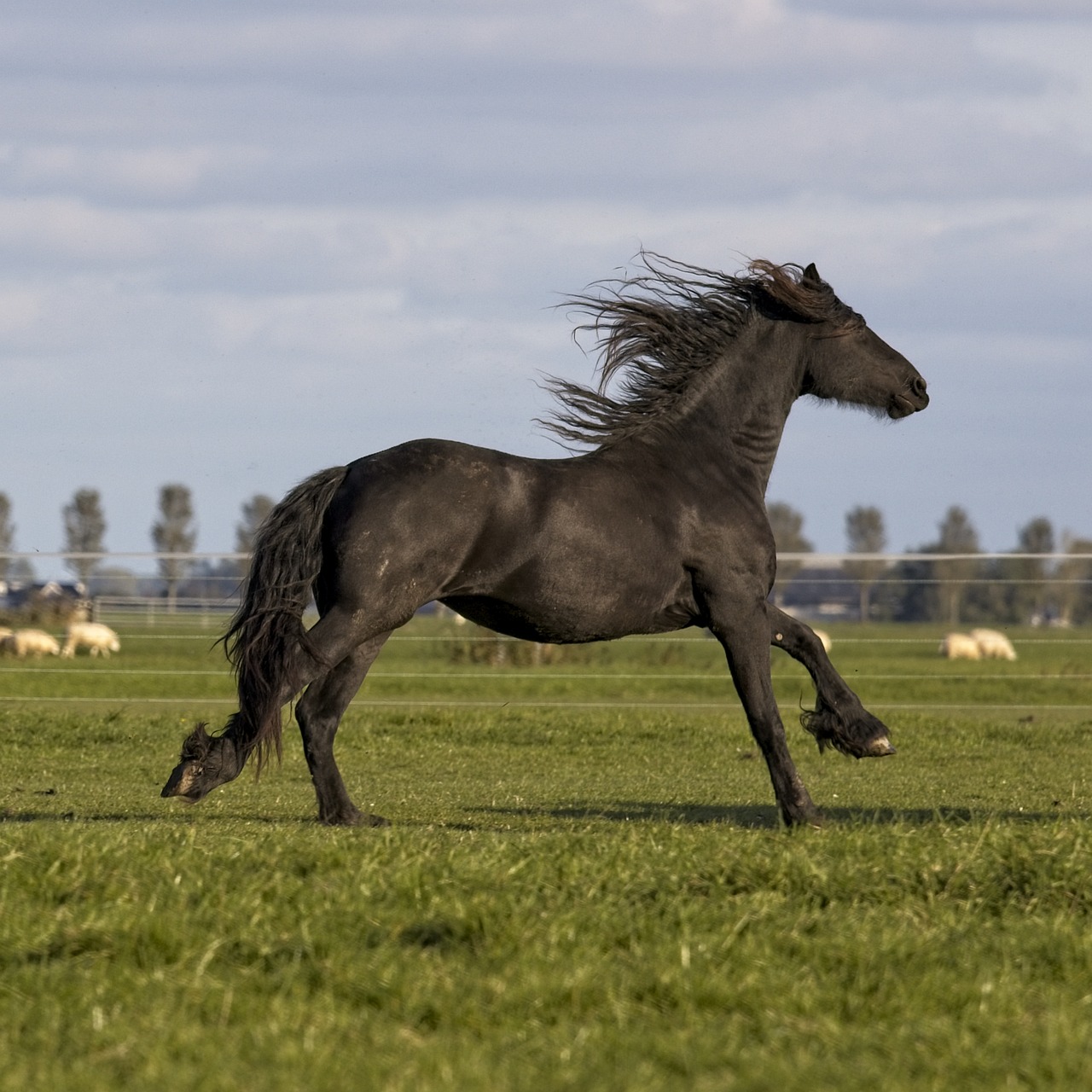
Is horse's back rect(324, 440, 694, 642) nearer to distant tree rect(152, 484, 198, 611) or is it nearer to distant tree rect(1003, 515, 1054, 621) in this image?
distant tree rect(1003, 515, 1054, 621)

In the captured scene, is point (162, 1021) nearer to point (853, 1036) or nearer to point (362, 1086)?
point (362, 1086)

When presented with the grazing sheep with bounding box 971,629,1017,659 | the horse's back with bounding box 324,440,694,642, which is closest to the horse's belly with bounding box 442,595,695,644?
the horse's back with bounding box 324,440,694,642

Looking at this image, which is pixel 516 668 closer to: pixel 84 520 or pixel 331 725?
pixel 331 725

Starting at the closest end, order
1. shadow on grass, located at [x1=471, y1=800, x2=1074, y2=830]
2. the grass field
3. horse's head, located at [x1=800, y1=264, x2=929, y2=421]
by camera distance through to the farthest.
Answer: the grass field < shadow on grass, located at [x1=471, y1=800, x2=1074, y2=830] < horse's head, located at [x1=800, y1=264, x2=929, y2=421]

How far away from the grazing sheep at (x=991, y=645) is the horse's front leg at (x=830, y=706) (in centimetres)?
2871

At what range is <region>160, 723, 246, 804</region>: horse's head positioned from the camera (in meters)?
7.58

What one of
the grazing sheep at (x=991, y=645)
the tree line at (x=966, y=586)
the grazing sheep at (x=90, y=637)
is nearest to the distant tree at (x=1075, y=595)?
the tree line at (x=966, y=586)

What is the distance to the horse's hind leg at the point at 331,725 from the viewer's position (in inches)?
308

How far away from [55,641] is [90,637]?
0.58 m

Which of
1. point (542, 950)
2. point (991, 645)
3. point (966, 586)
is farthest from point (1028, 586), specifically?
point (542, 950)

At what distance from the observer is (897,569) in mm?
39969

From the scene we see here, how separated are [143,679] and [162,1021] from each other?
60.2 ft

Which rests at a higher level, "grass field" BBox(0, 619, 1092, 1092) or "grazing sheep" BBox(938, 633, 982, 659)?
"grass field" BBox(0, 619, 1092, 1092)

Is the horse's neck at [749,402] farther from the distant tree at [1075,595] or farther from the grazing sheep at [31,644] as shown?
the distant tree at [1075,595]
